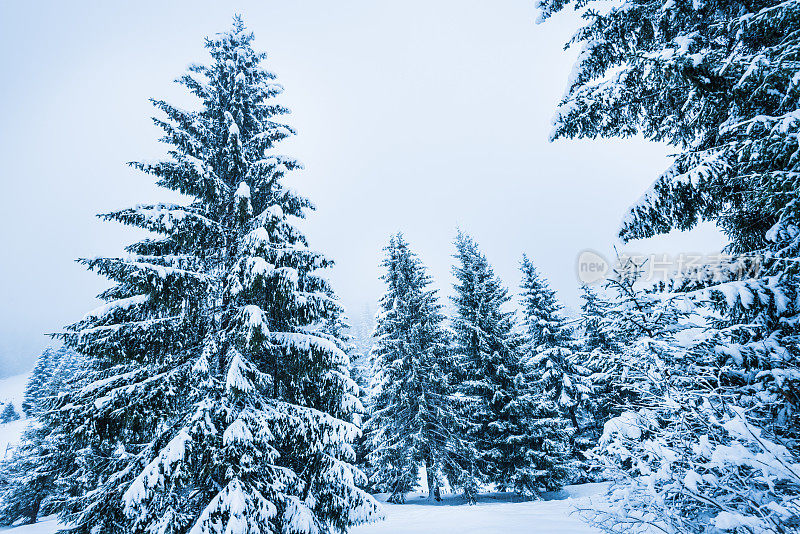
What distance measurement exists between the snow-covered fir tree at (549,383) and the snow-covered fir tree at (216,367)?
1130 centimetres

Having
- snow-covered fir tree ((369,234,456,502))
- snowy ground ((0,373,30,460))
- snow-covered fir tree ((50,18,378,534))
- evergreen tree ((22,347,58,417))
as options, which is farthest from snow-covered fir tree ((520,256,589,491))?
evergreen tree ((22,347,58,417))

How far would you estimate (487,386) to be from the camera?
16484 millimetres

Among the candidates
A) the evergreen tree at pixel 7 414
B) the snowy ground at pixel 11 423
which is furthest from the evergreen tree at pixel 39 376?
the evergreen tree at pixel 7 414

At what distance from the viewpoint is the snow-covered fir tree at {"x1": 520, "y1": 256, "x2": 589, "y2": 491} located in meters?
15.8

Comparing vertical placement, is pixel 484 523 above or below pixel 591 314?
below

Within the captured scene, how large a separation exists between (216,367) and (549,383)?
17.4 m

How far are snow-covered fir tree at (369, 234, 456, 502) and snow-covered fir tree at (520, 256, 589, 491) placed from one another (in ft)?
13.3

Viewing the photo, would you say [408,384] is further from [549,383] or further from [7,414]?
[7,414]

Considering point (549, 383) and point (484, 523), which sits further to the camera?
point (549, 383)

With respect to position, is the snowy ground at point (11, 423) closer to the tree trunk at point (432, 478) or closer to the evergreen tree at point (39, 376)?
the evergreen tree at point (39, 376)

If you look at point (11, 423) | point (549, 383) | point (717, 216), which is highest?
point (11, 423)

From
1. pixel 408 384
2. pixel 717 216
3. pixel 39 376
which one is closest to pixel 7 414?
pixel 39 376

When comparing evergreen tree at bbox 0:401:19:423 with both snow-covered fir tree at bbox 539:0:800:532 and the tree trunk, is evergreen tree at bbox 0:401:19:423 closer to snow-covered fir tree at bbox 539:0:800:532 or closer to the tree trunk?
the tree trunk

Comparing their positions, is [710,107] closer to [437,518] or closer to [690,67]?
[690,67]
